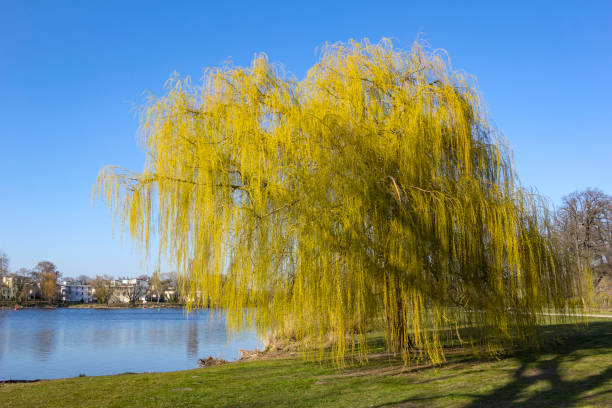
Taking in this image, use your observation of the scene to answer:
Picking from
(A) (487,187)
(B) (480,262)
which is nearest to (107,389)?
(B) (480,262)

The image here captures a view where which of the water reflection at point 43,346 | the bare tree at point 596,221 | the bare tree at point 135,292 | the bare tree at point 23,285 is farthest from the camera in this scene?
the bare tree at point 135,292

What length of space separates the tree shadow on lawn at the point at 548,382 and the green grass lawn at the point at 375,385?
0.5 inches

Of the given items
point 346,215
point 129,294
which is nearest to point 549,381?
point 346,215

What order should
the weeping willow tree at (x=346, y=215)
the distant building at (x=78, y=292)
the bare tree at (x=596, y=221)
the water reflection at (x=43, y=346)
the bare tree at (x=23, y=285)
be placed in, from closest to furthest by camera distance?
the weeping willow tree at (x=346, y=215)
the water reflection at (x=43, y=346)
the bare tree at (x=596, y=221)
the bare tree at (x=23, y=285)
the distant building at (x=78, y=292)

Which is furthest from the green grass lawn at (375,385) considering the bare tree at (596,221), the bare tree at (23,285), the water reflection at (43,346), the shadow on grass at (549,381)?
the bare tree at (23,285)

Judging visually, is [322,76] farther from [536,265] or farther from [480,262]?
[536,265]

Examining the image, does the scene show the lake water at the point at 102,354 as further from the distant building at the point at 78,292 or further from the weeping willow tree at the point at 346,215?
the distant building at the point at 78,292

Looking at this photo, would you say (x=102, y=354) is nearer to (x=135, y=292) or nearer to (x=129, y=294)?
(x=135, y=292)

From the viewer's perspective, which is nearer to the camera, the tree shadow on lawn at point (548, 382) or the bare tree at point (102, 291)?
the tree shadow on lawn at point (548, 382)

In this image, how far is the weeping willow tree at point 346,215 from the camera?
778 centimetres

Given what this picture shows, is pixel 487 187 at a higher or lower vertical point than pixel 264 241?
higher

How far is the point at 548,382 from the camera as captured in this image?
659 centimetres

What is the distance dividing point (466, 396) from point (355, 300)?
2.32 metres

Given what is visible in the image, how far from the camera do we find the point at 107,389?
8453 mm
